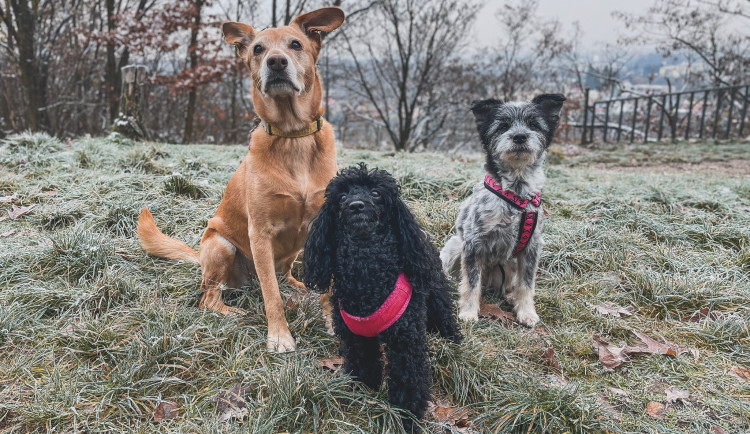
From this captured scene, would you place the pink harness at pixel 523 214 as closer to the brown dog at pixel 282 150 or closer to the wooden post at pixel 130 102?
the brown dog at pixel 282 150

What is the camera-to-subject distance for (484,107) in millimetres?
3125

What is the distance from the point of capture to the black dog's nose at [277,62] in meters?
2.44

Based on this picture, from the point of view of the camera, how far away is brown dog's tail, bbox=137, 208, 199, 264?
336 cm

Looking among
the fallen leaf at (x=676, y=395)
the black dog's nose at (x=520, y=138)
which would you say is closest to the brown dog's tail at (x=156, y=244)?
the black dog's nose at (x=520, y=138)

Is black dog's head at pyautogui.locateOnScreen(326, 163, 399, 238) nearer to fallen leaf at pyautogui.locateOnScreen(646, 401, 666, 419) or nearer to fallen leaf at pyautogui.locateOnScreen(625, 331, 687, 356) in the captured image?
fallen leaf at pyautogui.locateOnScreen(646, 401, 666, 419)

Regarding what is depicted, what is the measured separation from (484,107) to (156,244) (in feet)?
8.74

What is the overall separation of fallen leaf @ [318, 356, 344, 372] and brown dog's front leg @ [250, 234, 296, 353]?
240 millimetres

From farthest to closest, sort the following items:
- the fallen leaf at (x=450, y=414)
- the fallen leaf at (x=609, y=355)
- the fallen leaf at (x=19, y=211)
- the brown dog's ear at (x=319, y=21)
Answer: the fallen leaf at (x=19, y=211) → the brown dog's ear at (x=319, y=21) → the fallen leaf at (x=609, y=355) → the fallen leaf at (x=450, y=414)

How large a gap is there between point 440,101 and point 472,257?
14.0m

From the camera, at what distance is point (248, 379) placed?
7.24 feet

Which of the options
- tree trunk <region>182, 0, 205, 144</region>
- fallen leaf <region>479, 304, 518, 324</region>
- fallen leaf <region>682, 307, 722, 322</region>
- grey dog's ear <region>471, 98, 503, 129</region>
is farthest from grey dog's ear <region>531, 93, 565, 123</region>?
tree trunk <region>182, 0, 205, 144</region>

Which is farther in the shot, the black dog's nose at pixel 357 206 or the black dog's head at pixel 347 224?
the black dog's head at pixel 347 224

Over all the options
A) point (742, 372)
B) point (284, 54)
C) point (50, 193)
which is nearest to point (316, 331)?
point (284, 54)

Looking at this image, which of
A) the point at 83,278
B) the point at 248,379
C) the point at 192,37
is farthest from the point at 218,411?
the point at 192,37
